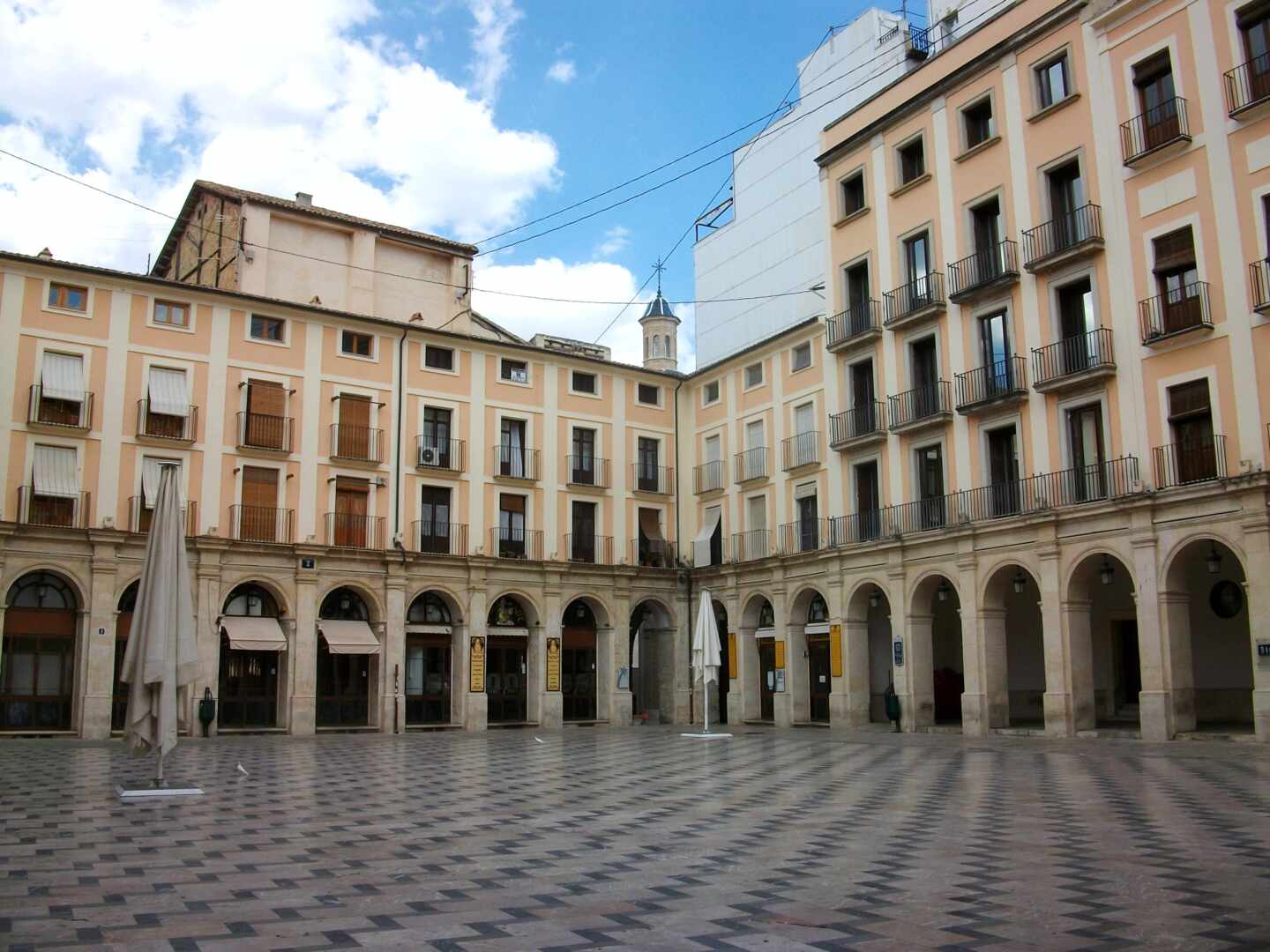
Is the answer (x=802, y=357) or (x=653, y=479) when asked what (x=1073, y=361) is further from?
(x=653, y=479)

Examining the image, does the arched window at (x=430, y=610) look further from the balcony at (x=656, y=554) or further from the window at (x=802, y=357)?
the window at (x=802, y=357)

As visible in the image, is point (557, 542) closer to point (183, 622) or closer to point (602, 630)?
point (602, 630)

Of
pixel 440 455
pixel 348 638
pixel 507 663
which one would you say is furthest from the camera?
pixel 507 663

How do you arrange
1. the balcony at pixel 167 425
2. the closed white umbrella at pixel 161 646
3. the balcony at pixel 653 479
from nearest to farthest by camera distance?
the closed white umbrella at pixel 161 646 → the balcony at pixel 167 425 → the balcony at pixel 653 479

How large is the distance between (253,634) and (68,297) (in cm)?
1073

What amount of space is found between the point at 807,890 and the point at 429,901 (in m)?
2.73

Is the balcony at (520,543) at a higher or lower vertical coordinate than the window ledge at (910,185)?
lower

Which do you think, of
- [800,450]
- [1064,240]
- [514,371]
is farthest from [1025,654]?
[514,371]

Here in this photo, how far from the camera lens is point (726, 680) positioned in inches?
1602

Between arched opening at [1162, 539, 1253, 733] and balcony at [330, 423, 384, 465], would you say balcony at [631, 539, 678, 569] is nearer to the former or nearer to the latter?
balcony at [330, 423, 384, 465]

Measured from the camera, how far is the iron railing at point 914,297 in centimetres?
3061

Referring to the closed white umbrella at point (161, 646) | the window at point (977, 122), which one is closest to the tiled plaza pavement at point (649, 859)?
the closed white umbrella at point (161, 646)

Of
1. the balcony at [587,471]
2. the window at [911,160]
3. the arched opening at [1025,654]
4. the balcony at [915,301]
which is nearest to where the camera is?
the balcony at [915,301]

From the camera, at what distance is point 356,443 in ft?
117
